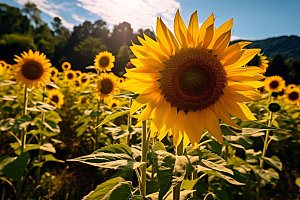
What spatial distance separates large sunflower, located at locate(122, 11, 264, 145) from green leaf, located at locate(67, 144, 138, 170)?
284 millimetres

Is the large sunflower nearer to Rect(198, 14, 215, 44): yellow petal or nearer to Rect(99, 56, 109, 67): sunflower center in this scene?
Rect(198, 14, 215, 44): yellow petal

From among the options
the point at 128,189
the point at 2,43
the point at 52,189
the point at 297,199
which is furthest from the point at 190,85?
the point at 2,43

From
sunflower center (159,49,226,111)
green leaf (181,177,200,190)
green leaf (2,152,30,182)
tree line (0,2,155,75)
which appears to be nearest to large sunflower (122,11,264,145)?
sunflower center (159,49,226,111)

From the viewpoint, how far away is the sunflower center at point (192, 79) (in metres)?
1.21

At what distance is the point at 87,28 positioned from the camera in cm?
6131

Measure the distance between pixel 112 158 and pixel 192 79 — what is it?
2.28 feet

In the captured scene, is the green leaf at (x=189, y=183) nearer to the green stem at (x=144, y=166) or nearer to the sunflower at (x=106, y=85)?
the green stem at (x=144, y=166)

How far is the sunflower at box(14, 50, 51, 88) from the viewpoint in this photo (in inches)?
139

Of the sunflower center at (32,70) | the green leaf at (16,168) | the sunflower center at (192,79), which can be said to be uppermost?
the sunflower center at (32,70)

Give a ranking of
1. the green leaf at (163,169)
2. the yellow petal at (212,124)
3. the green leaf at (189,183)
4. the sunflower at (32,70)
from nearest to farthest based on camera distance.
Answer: the green leaf at (163,169), the yellow petal at (212,124), the green leaf at (189,183), the sunflower at (32,70)

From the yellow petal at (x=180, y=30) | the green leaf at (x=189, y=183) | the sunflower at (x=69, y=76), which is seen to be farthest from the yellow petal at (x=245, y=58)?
the sunflower at (x=69, y=76)

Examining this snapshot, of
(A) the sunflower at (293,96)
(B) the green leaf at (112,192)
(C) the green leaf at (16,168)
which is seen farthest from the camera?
(A) the sunflower at (293,96)

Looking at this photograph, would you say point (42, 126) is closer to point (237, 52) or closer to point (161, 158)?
point (161, 158)

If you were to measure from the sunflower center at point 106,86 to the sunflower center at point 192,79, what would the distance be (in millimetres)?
3257
